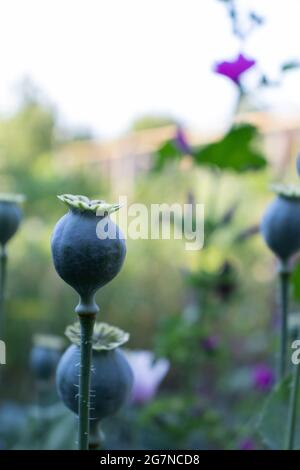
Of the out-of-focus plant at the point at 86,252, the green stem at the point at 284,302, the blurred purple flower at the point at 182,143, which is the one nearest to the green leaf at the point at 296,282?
the green stem at the point at 284,302

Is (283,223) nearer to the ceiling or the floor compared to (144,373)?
nearer to the ceiling

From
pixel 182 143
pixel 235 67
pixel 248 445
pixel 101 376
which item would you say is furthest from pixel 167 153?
pixel 101 376

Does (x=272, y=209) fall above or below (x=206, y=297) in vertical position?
above

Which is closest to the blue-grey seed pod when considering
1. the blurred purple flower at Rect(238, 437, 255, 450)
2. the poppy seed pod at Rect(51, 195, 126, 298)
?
the poppy seed pod at Rect(51, 195, 126, 298)

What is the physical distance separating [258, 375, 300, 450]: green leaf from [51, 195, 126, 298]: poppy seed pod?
268 mm

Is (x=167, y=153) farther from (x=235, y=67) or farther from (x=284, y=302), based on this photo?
(x=284, y=302)

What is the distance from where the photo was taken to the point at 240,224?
6.57 feet

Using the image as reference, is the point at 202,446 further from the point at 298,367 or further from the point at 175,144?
the point at 298,367

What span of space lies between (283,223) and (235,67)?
0.73 feet

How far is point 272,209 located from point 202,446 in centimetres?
65

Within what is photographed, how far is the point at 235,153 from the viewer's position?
937 mm

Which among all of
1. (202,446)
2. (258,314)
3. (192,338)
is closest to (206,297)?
(192,338)

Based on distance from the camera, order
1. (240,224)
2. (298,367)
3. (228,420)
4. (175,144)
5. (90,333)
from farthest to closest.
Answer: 1. (240,224)
2. (228,420)
3. (175,144)
4. (298,367)
5. (90,333)

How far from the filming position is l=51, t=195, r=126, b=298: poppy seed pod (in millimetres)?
388
